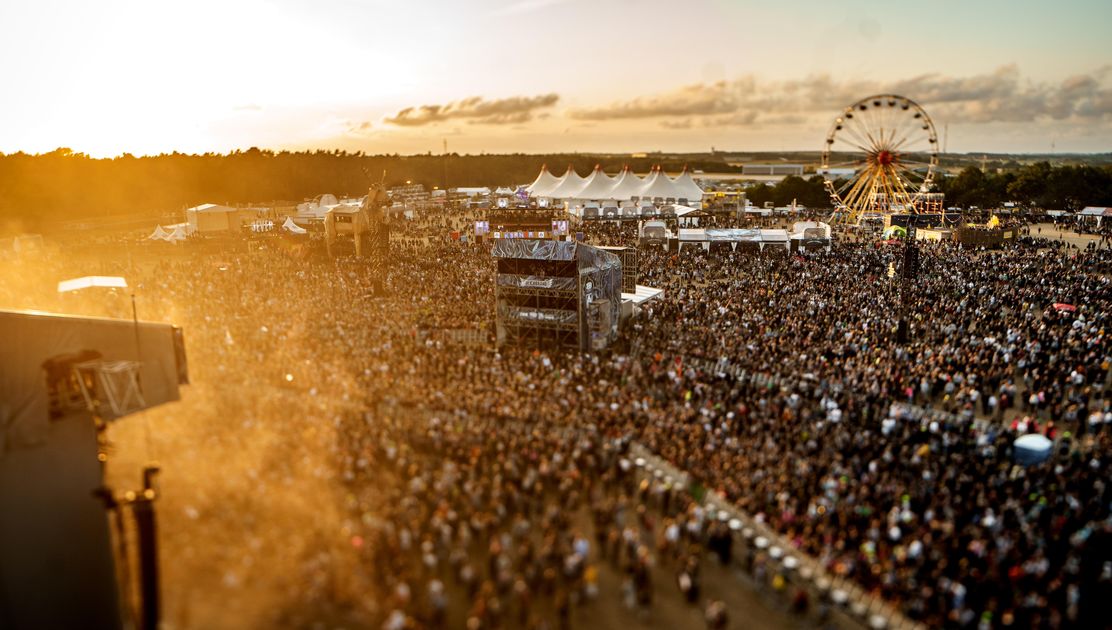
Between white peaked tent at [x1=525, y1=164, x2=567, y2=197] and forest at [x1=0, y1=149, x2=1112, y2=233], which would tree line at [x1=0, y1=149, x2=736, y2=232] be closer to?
forest at [x1=0, y1=149, x2=1112, y2=233]

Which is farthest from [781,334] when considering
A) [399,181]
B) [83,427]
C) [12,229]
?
[399,181]

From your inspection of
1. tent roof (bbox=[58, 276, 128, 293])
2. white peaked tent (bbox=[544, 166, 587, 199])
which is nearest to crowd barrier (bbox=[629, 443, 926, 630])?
tent roof (bbox=[58, 276, 128, 293])

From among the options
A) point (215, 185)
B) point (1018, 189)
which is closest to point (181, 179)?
point (215, 185)

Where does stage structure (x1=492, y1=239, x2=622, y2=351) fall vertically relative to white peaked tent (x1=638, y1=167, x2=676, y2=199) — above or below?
below

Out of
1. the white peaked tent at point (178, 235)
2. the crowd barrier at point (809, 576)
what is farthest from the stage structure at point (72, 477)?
the white peaked tent at point (178, 235)

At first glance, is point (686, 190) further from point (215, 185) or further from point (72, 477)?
point (215, 185)

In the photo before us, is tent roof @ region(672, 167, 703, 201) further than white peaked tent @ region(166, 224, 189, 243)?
Yes

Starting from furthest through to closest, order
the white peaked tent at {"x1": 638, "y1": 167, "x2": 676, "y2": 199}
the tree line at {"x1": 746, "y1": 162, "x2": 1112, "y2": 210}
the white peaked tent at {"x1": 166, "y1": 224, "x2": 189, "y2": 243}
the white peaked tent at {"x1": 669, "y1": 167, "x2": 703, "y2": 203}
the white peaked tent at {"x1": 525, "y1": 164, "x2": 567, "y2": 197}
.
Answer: the white peaked tent at {"x1": 525, "y1": 164, "x2": 567, "y2": 197}
the tree line at {"x1": 746, "y1": 162, "x2": 1112, "y2": 210}
the white peaked tent at {"x1": 638, "y1": 167, "x2": 676, "y2": 199}
the white peaked tent at {"x1": 669, "y1": 167, "x2": 703, "y2": 203}
the white peaked tent at {"x1": 166, "y1": 224, "x2": 189, "y2": 243}

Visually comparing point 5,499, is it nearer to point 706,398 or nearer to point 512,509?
point 512,509
